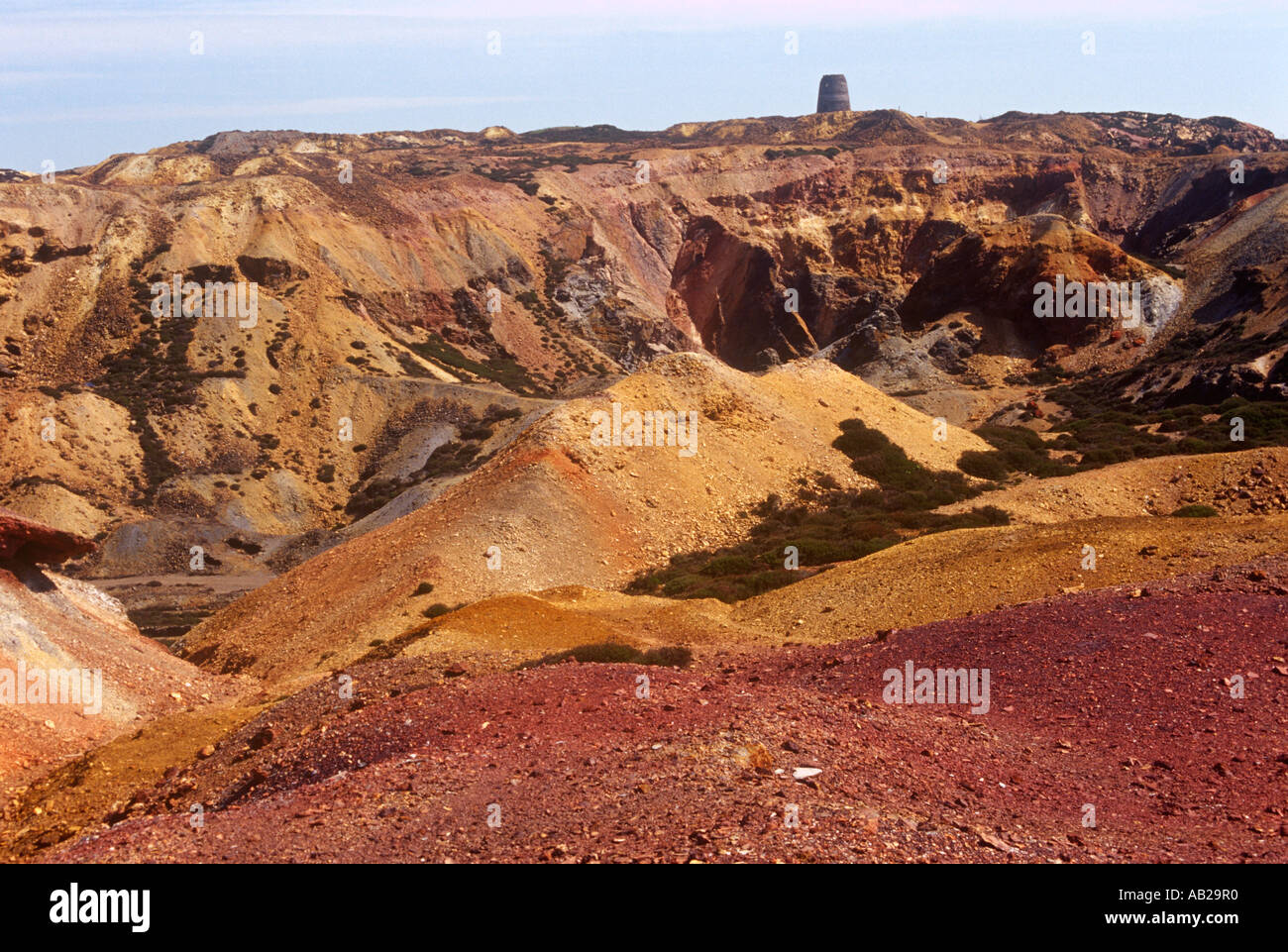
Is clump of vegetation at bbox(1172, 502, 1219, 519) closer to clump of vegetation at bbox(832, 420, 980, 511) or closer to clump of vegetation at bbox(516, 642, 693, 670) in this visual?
clump of vegetation at bbox(832, 420, 980, 511)

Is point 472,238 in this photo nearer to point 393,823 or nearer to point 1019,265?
point 1019,265

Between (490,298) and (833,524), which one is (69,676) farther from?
(490,298)

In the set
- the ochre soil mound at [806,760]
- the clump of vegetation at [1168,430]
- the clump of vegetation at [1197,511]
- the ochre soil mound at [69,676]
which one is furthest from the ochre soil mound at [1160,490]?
the ochre soil mound at [69,676]

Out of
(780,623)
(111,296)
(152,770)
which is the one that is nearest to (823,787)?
(152,770)

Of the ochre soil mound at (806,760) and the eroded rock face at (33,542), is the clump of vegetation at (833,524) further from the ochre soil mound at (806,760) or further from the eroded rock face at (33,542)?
the eroded rock face at (33,542)

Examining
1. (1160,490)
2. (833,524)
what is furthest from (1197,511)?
(833,524)
